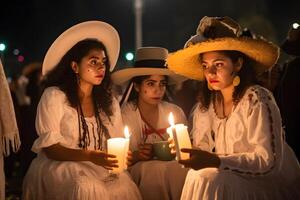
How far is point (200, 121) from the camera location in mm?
5234

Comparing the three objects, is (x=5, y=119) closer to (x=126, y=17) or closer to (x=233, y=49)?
(x=233, y=49)

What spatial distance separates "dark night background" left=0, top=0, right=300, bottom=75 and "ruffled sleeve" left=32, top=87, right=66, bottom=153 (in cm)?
2260

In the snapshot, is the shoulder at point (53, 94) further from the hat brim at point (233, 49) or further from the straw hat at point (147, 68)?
the hat brim at point (233, 49)

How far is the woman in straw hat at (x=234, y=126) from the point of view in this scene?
4461mm

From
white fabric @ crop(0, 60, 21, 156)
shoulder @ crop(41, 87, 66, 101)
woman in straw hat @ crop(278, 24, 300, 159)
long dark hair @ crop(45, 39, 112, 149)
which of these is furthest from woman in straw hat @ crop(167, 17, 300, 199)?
white fabric @ crop(0, 60, 21, 156)

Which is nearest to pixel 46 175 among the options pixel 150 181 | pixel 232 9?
pixel 150 181

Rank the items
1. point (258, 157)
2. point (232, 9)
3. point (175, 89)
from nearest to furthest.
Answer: point (258, 157) → point (175, 89) → point (232, 9)

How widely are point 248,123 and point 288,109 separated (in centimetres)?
151

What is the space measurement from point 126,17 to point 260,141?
115 feet

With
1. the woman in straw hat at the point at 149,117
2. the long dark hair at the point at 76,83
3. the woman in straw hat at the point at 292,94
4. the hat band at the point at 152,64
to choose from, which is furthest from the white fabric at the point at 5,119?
the woman in straw hat at the point at 292,94

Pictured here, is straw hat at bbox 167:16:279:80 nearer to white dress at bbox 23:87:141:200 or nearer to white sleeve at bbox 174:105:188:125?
white sleeve at bbox 174:105:188:125

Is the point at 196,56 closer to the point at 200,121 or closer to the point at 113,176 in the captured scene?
the point at 200,121

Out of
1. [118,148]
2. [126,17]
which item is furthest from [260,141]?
[126,17]

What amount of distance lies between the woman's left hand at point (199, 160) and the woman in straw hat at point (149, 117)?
1131mm
